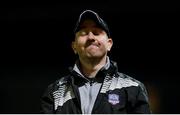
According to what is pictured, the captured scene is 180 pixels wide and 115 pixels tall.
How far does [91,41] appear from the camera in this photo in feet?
6.21

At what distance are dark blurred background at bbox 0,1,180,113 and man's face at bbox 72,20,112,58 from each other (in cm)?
202

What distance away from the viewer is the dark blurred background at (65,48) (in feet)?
13.4

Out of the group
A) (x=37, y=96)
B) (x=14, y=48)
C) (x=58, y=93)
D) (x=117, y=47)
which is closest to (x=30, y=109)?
(x=37, y=96)

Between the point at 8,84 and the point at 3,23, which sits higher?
the point at 3,23

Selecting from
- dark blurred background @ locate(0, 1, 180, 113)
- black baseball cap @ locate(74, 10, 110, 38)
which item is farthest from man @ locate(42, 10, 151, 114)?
dark blurred background @ locate(0, 1, 180, 113)

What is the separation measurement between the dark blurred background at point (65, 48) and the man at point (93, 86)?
79.9 inches

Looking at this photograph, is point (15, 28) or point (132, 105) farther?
point (15, 28)

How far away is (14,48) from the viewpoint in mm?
4402

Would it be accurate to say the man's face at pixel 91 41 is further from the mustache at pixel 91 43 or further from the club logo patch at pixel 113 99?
the club logo patch at pixel 113 99

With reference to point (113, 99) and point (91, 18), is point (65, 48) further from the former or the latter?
point (113, 99)

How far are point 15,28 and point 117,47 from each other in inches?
34.9

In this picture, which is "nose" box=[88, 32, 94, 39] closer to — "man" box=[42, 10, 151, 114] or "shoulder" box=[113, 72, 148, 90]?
"man" box=[42, 10, 151, 114]

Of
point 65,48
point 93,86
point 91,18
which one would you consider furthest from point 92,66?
point 65,48

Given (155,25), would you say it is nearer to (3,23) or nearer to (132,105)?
(3,23)
